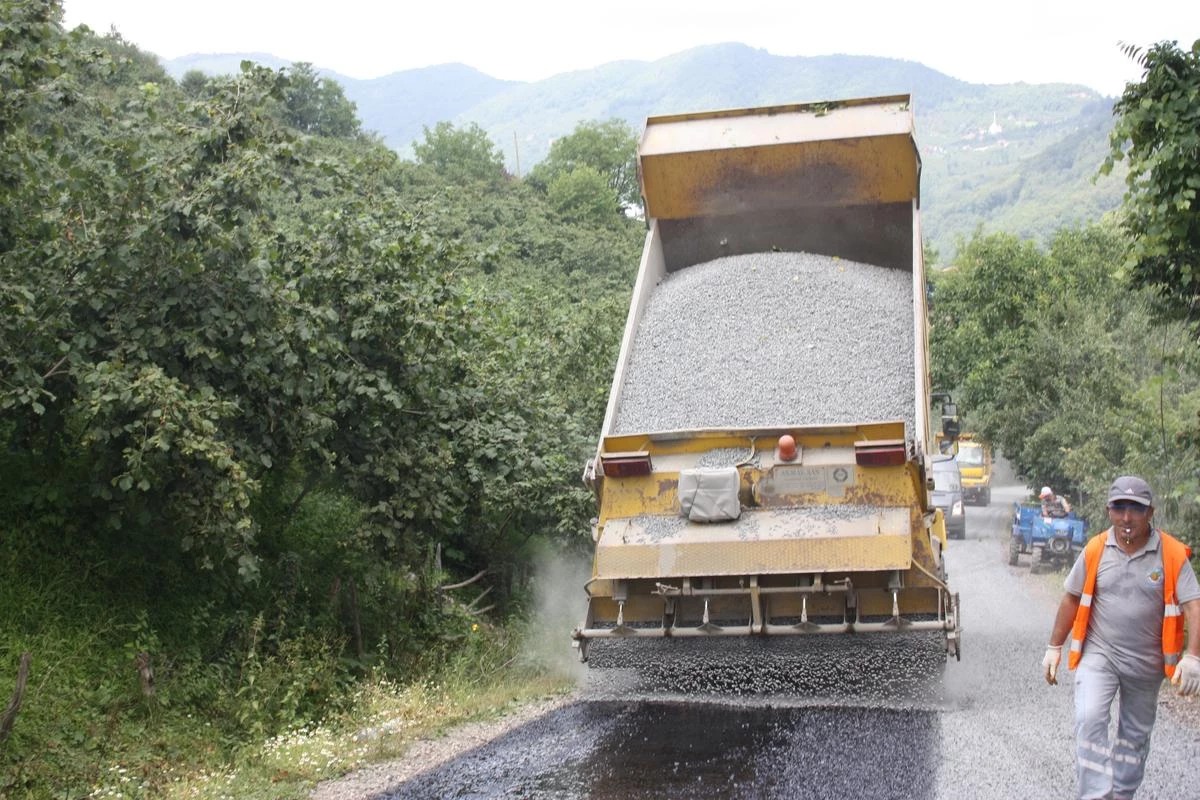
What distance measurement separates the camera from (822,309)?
9.84m

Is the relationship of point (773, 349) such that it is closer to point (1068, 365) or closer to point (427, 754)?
point (427, 754)

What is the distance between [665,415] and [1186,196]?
3332 millimetres

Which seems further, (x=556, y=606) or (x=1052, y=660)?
(x=556, y=606)

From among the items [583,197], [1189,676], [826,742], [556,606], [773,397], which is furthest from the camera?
[583,197]

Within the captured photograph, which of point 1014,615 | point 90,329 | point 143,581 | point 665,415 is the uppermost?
point 90,329

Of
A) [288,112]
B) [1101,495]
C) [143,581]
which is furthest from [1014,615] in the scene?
[288,112]

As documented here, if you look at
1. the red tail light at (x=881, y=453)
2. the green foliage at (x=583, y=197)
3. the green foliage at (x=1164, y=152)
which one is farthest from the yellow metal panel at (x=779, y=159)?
the green foliage at (x=583, y=197)

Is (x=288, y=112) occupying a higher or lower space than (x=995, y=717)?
higher

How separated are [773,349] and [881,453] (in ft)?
5.96

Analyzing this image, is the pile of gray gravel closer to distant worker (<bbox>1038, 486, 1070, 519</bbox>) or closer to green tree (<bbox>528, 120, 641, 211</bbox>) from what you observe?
distant worker (<bbox>1038, 486, 1070, 519</bbox>)

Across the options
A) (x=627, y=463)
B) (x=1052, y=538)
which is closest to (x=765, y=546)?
(x=627, y=463)

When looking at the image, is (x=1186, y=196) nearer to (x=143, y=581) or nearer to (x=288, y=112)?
(x=143, y=581)

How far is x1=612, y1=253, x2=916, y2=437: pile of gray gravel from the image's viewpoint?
862cm

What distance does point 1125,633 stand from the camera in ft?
16.9
